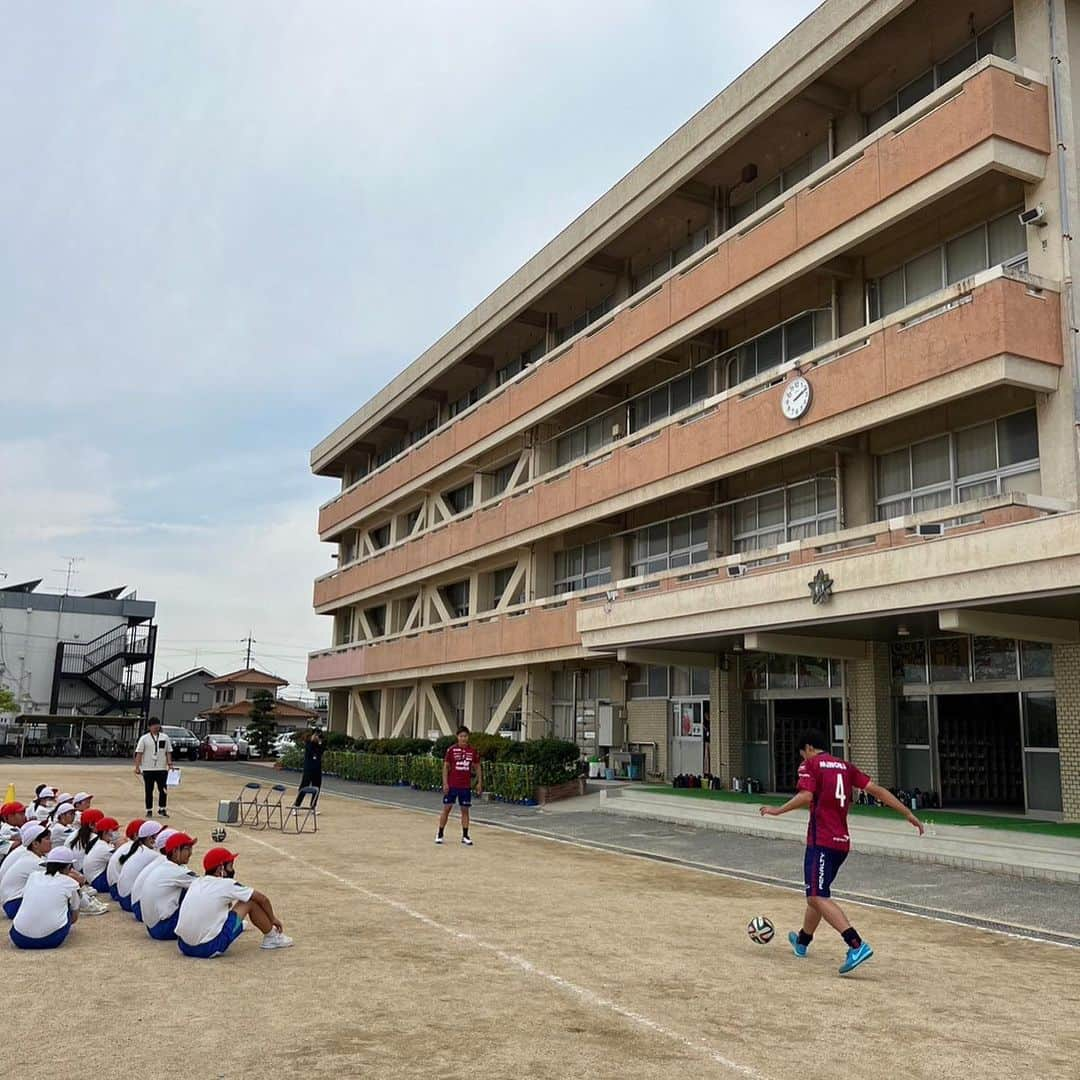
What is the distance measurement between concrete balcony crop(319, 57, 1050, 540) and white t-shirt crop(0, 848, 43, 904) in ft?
58.2

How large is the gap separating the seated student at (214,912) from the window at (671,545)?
65.1 ft

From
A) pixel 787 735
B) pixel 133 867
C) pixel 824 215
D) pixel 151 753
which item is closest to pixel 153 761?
pixel 151 753

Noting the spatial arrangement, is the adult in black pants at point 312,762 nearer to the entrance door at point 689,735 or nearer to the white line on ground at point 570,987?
the white line on ground at point 570,987

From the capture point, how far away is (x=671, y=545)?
2959 cm

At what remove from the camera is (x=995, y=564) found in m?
15.7

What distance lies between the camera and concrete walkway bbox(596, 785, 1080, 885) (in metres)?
14.7

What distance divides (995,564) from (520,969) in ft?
34.3

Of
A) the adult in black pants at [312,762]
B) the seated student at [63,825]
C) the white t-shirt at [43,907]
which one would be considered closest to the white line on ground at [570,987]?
the seated student at [63,825]

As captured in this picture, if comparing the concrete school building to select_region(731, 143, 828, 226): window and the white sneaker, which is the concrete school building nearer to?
select_region(731, 143, 828, 226): window

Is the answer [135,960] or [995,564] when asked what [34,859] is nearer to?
[135,960]

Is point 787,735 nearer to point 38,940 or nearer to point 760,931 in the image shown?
point 760,931

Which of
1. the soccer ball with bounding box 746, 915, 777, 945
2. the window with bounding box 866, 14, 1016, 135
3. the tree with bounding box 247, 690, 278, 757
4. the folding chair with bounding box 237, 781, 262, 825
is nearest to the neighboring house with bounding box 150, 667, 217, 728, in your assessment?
the tree with bounding box 247, 690, 278, 757

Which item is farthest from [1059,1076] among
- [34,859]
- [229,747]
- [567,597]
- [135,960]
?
[229,747]

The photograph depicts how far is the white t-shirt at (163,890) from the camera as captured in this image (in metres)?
9.12
